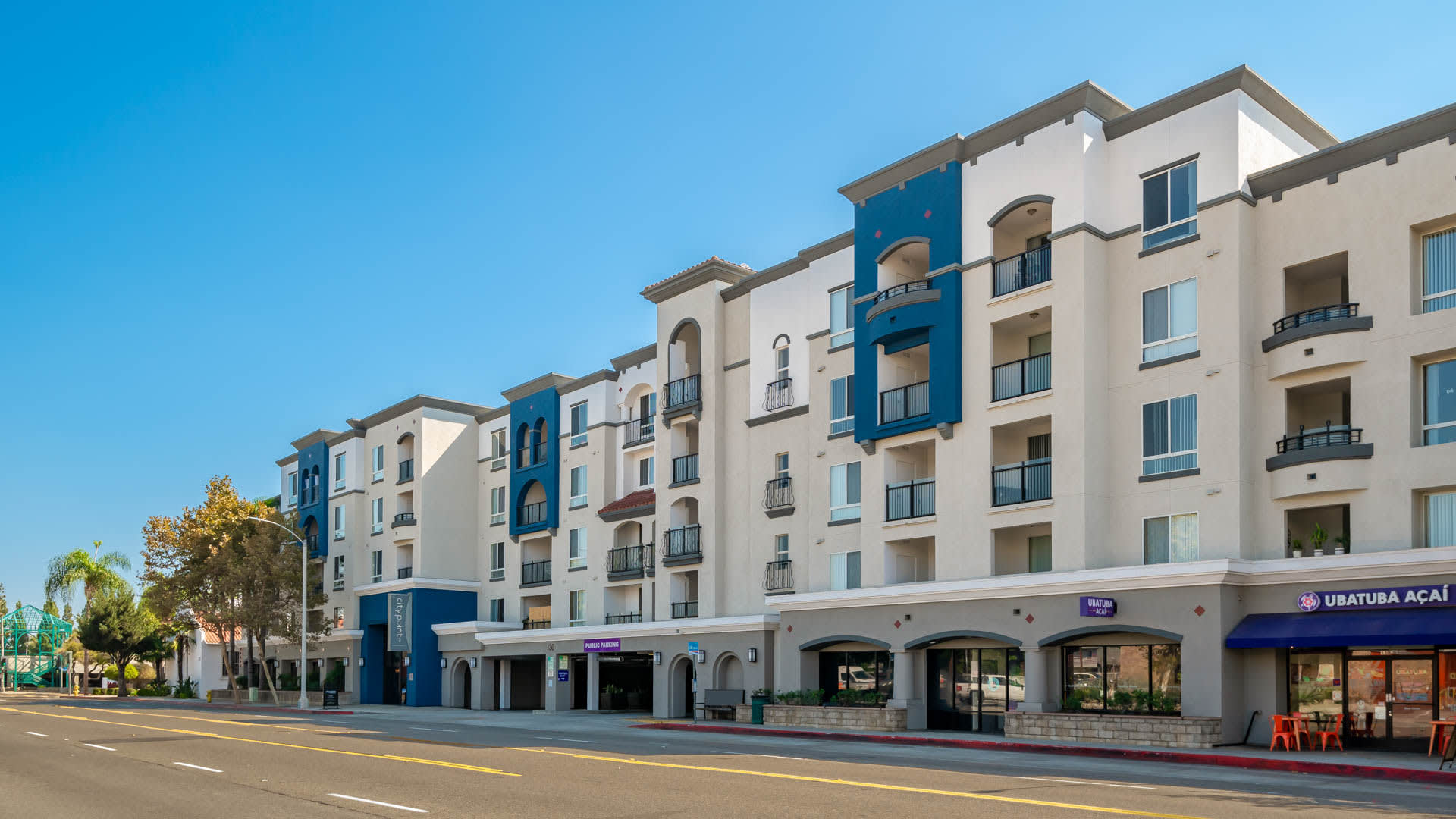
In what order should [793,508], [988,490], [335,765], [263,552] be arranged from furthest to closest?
[263,552], [793,508], [988,490], [335,765]

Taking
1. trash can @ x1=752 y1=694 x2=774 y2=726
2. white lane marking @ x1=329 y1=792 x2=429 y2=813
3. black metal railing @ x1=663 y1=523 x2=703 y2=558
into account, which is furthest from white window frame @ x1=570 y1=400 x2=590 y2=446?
white lane marking @ x1=329 y1=792 x2=429 y2=813

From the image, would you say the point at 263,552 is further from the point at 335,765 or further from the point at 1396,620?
the point at 1396,620

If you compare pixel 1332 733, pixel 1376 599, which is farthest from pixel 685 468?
pixel 1376 599

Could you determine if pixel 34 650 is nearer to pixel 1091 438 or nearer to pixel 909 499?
pixel 909 499

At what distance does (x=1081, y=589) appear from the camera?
2856 centimetres

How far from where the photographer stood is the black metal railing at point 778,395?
134 feet

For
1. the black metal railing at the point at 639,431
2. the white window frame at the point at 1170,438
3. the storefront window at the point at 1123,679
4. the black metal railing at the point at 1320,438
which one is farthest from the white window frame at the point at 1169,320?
the black metal railing at the point at 639,431

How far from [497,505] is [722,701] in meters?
22.8

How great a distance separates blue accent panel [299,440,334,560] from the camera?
66.1 m

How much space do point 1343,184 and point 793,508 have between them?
64.7 feet

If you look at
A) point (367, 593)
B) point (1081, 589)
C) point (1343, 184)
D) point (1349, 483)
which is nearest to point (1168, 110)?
point (1343, 184)

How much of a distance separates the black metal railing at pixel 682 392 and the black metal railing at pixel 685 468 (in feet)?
6.50

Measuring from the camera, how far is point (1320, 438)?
26.4 meters

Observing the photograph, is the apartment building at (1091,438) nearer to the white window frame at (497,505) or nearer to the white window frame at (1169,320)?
the white window frame at (1169,320)
